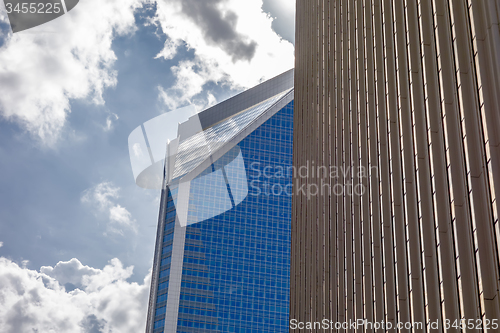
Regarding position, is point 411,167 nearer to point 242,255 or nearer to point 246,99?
point 242,255

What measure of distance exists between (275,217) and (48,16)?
9508 centimetres

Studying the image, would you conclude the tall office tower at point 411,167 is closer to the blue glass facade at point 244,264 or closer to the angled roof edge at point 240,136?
the blue glass facade at point 244,264

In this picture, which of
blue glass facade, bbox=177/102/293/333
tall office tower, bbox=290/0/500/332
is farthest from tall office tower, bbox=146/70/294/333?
tall office tower, bbox=290/0/500/332

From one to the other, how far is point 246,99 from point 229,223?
41.0 m

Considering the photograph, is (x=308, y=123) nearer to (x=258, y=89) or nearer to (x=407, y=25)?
(x=407, y=25)

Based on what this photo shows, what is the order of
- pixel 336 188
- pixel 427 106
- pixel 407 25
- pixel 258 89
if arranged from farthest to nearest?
pixel 258 89 → pixel 336 188 → pixel 407 25 → pixel 427 106

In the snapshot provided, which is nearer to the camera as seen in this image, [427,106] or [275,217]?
[427,106]

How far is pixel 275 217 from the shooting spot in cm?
13550

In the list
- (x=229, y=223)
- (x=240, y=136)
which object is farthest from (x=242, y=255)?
(x=240, y=136)

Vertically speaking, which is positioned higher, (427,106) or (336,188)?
(336,188)

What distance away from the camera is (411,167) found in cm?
2042

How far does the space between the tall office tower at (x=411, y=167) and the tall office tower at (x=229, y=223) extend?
8815cm

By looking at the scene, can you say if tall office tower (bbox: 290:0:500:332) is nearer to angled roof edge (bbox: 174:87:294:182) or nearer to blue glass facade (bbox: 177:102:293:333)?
blue glass facade (bbox: 177:102:293:333)

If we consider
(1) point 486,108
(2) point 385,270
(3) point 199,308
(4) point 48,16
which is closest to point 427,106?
(1) point 486,108
